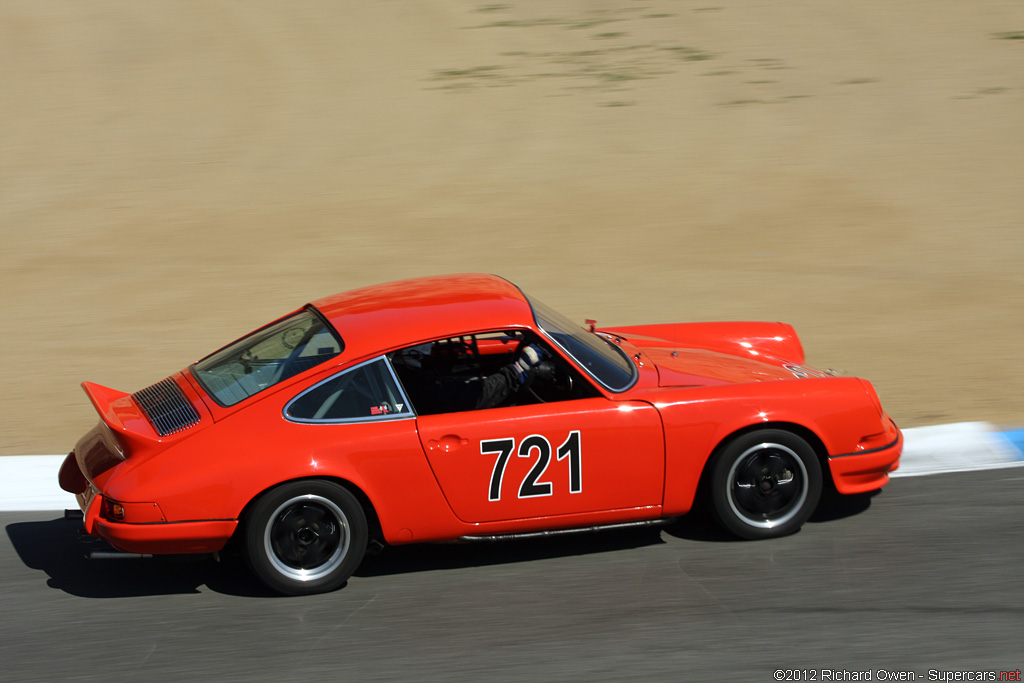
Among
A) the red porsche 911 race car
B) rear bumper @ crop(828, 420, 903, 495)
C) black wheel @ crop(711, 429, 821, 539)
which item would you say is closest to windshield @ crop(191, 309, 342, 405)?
the red porsche 911 race car

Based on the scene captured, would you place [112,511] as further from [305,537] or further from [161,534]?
[305,537]

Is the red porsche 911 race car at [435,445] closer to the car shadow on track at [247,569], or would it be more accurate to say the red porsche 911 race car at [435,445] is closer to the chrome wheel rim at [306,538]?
the chrome wheel rim at [306,538]

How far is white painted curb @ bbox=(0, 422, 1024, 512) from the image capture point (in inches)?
224

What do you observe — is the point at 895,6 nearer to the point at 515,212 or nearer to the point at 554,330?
the point at 515,212

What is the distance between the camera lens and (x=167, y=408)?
4.66m

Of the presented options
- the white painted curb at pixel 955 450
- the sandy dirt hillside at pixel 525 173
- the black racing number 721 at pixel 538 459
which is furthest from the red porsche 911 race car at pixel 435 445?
the sandy dirt hillside at pixel 525 173

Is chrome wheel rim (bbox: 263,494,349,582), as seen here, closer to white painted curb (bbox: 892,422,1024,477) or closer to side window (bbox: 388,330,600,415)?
side window (bbox: 388,330,600,415)

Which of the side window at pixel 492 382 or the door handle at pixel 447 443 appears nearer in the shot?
the door handle at pixel 447 443

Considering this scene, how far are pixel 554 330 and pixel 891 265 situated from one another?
6.01 meters

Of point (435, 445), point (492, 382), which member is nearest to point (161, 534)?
point (435, 445)

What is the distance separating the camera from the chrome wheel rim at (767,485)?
15.5 ft

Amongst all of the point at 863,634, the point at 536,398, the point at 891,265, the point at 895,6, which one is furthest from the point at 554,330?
the point at 895,6

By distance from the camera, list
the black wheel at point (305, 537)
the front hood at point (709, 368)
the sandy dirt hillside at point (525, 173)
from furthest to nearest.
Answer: the sandy dirt hillside at point (525, 173), the front hood at point (709, 368), the black wheel at point (305, 537)

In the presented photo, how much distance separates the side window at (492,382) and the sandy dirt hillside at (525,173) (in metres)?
2.97
